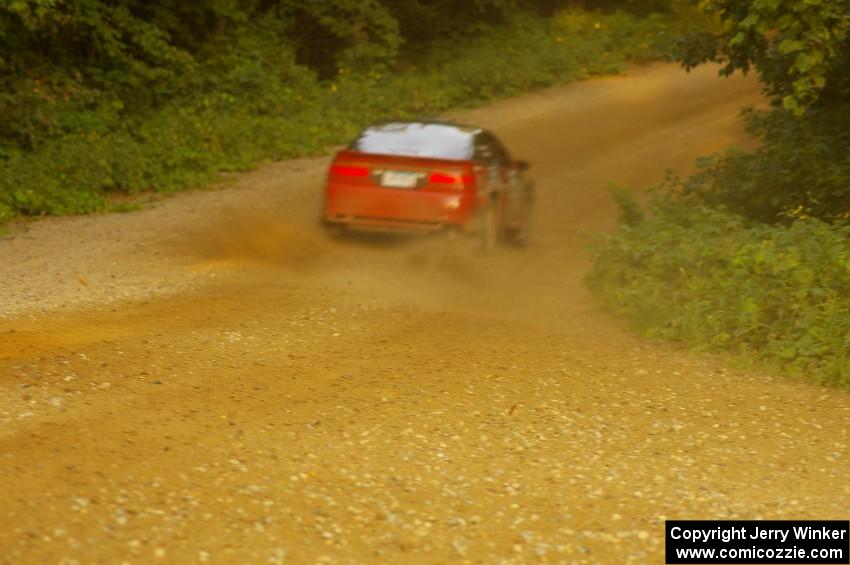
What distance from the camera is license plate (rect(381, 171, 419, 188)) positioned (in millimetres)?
13602

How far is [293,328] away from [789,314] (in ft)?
13.3

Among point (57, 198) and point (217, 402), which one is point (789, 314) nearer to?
point (217, 402)

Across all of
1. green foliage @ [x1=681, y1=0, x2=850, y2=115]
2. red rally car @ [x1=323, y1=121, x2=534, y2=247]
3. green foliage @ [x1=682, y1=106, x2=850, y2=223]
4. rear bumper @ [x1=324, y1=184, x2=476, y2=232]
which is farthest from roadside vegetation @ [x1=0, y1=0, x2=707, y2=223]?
rear bumper @ [x1=324, y1=184, x2=476, y2=232]

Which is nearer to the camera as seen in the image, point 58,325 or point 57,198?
point 58,325

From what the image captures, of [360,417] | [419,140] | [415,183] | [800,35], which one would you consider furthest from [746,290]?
[419,140]

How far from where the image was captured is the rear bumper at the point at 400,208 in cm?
1355

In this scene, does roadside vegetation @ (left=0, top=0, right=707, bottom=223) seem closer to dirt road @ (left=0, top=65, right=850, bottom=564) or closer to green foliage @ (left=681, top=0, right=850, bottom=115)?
green foliage @ (left=681, top=0, right=850, bottom=115)

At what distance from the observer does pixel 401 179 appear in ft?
44.7

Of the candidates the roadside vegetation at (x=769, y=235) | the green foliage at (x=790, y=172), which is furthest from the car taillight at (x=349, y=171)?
the green foliage at (x=790, y=172)

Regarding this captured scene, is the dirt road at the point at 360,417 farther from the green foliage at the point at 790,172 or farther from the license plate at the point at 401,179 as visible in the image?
the green foliage at the point at 790,172

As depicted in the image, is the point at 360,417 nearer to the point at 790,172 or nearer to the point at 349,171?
the point at 349,171

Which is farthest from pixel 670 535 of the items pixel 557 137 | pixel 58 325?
pixel 557 137

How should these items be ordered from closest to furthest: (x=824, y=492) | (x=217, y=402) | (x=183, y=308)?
(x=824, y=492), (x=217, y=402), (x=183, y=308)

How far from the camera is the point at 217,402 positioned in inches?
Answer: 316
